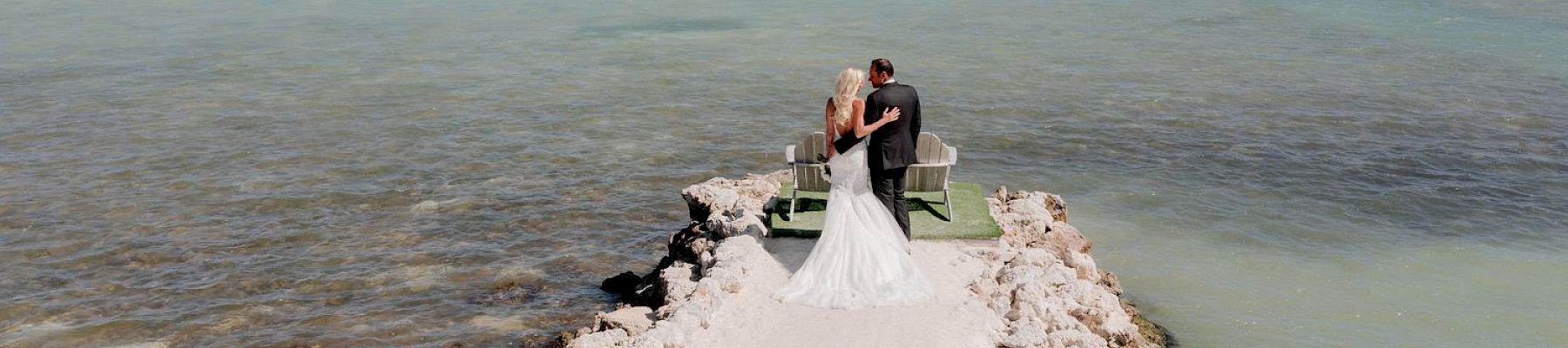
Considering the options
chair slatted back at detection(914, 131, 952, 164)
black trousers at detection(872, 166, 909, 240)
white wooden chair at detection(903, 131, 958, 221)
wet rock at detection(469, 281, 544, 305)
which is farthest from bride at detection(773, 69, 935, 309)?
wet rock at detection(469, 281, 544, 305)

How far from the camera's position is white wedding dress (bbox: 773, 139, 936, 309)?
10367mm

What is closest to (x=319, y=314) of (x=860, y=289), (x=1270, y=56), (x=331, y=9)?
(x=860, y=289)

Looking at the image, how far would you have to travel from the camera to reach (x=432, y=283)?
15031 millimetres

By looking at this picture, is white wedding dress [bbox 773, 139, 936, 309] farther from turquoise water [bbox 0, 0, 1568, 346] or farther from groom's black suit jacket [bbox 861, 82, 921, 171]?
turquoise water [bbox 0, 0, 1568, 346]

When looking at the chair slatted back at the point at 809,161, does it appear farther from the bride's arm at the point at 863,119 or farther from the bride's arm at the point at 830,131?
the bride's arm at the point at 863,119

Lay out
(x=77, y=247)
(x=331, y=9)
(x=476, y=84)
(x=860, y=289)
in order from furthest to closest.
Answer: (x=331, y=9) → (x=476, y=84) → (x=77, y=247) → (x=860, y=289)

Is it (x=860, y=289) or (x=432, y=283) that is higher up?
(x=860, y=289)

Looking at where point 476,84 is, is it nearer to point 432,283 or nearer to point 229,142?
point 229,142

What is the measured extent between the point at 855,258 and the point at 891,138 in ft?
3.52

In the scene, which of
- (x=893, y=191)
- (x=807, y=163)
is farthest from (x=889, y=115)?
(x=807, y=163)

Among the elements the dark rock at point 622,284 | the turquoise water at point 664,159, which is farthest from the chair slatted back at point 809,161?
the turquoise water at point 664,159

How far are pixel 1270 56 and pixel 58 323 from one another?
25.9 m

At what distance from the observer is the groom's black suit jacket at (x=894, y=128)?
10.8 m

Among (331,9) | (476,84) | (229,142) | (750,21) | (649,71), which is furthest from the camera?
(331,9)
